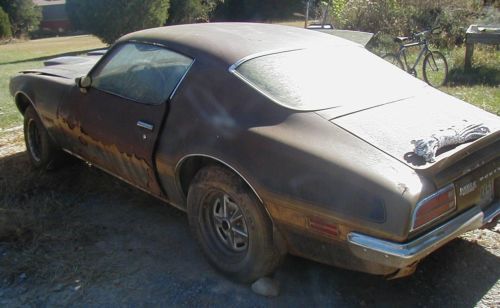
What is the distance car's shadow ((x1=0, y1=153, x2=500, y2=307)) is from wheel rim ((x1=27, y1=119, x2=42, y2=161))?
1222 mm

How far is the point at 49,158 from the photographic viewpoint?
5.01 meters

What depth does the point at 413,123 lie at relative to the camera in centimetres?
314

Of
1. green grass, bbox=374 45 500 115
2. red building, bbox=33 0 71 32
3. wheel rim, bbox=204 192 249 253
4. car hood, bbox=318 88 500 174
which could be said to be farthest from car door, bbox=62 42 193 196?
red building, bbox=33 0 71 32

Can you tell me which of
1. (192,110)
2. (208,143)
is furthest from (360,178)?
(192,110)

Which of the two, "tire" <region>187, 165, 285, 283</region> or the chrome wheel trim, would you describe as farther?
the chrome wheel trim

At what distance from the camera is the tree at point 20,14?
3669 cm

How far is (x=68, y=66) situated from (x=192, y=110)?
2489mm

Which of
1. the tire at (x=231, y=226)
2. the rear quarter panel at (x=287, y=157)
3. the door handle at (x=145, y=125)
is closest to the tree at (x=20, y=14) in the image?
the door handle at (x=145, y=125)

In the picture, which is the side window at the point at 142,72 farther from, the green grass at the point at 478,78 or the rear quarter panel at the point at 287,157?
the green grass at the point at 478,78

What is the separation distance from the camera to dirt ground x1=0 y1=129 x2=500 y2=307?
318 cm

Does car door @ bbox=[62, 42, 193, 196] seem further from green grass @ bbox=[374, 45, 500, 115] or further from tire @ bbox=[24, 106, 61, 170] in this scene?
green grass @ bbox=[374, 45, 500, 115]

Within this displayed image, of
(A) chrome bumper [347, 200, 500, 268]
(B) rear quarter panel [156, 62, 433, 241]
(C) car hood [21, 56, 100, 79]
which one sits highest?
(C) car hood [21, 56, 100, 79]

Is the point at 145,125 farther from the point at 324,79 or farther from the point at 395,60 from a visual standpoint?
the point at 395,60

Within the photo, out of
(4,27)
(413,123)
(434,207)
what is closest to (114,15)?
(4,27)
